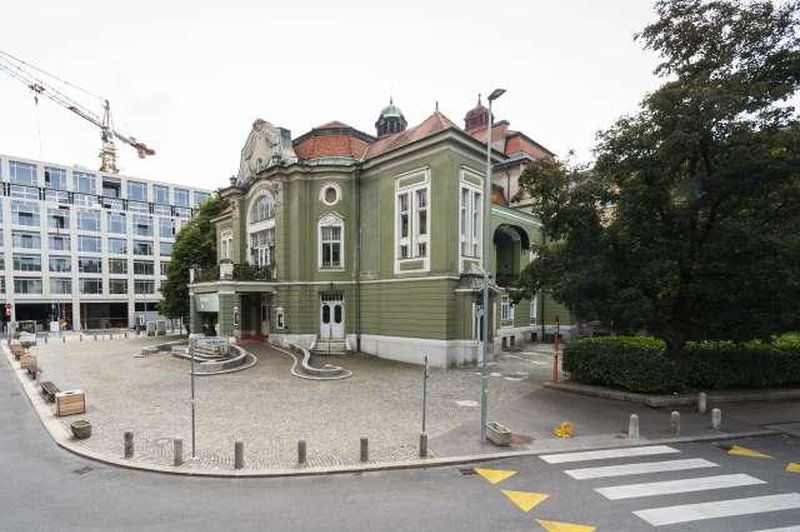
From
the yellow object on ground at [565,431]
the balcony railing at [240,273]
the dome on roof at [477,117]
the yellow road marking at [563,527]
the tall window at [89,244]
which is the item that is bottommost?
the yellow object on ground at [565,431]

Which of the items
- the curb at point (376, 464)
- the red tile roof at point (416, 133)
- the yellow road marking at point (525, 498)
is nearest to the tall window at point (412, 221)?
the red tile roof at point (416, 133)

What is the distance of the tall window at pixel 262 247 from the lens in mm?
27344

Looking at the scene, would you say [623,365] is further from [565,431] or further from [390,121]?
Result: [390,121]

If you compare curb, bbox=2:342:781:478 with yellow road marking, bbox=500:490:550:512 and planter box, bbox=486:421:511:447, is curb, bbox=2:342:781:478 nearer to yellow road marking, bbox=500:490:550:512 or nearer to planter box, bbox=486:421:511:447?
planter box, bbox=486:421:511:447

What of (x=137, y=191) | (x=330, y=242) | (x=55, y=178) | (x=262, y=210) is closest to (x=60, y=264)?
(x=55, y=178)

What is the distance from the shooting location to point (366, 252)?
982 inches

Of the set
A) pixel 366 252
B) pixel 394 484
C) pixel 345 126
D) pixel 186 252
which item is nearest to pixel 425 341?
pixel 366 252

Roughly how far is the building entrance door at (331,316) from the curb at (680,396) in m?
14.1

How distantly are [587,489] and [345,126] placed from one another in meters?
24.8

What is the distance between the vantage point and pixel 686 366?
14180 mm

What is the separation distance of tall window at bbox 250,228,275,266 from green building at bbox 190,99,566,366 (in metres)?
0.08

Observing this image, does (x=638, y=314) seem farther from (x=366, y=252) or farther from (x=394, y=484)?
(x=366, y=252)

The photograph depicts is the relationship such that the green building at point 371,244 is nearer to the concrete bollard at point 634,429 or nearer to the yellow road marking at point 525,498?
the concrete bollard at point 634,429

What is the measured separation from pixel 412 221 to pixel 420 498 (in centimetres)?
1622
